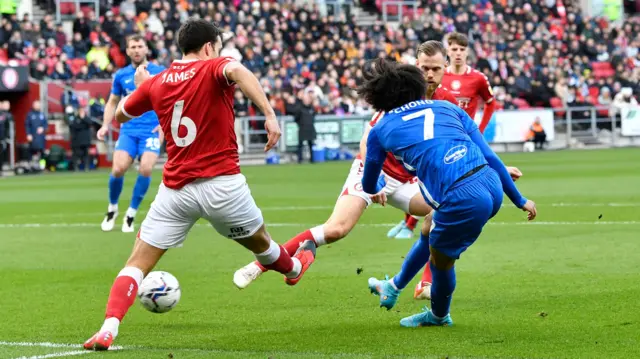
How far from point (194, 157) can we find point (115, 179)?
8185mm

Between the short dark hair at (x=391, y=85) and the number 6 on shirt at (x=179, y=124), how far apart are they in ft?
3.68

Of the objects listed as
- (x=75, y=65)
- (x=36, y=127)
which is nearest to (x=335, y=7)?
(x=75, y=65)

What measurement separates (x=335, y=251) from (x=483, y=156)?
568 centimetres

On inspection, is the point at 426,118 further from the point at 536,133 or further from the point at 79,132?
the point at 536,133

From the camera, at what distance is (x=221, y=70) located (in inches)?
272

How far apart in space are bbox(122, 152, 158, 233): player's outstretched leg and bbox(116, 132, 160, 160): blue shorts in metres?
0.09

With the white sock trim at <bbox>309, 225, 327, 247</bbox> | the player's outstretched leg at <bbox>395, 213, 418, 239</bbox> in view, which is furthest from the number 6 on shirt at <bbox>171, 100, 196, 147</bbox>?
the player's outstretched leg at <bbox>395, 213, 418, 239</bbox>

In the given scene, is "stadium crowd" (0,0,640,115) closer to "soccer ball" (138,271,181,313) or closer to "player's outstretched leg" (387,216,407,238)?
"player's outstretched leg" (387,216,407,238)

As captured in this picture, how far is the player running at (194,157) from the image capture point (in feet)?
23.0

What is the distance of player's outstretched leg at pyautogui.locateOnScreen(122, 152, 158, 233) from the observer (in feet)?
48.5

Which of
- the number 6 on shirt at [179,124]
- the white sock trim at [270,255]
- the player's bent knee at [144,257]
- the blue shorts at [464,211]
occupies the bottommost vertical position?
the white sock trim at [270,255]

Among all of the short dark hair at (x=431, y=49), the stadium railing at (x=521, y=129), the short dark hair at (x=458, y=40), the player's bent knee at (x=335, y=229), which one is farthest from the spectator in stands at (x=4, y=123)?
the short dark hair at (x=431, y=49)

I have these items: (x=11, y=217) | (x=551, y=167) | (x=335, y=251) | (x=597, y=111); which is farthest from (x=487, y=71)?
(x=335, y=251)

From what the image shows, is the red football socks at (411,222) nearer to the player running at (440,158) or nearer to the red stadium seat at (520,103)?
the player running at (440,158)
